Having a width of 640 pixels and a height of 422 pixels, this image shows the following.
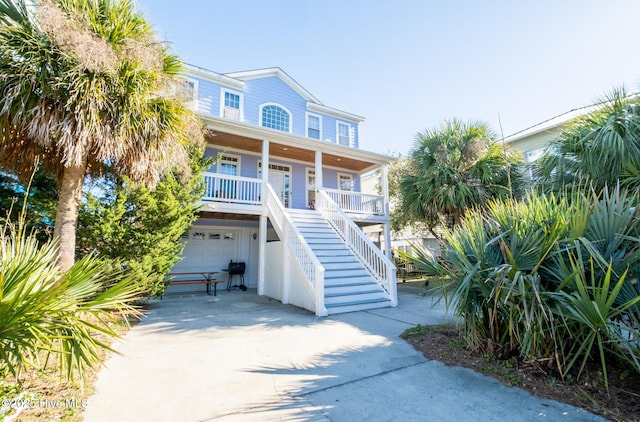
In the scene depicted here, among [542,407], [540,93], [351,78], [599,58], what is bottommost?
[542,407]

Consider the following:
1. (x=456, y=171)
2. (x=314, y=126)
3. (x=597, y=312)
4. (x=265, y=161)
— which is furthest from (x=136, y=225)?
(x=456, y=171)

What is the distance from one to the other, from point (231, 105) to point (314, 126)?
14.2ft

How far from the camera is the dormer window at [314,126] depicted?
14867 millimetres

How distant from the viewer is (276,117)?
1406cm

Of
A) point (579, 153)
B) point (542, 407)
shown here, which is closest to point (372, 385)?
point (542, 407)

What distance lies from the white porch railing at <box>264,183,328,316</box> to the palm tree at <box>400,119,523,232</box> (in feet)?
17.5

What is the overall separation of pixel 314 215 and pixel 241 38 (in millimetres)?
7039

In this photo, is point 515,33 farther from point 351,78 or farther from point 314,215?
point 314,215

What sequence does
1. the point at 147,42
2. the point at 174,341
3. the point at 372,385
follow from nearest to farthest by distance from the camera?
the point at 372,385 < the point at 174,341 < the point at 147,42

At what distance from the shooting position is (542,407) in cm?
285

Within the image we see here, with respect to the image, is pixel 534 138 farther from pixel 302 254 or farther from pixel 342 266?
pixel 302 254

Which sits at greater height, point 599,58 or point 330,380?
point 599,58

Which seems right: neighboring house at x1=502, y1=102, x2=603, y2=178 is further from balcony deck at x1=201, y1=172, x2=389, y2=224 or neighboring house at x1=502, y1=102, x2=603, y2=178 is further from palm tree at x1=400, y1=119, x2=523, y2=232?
balcony deck at x1=201, y1=172, x2=389, y2=224

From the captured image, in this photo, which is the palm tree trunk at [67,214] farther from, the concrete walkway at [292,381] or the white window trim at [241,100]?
the white window trim at [241,100]
